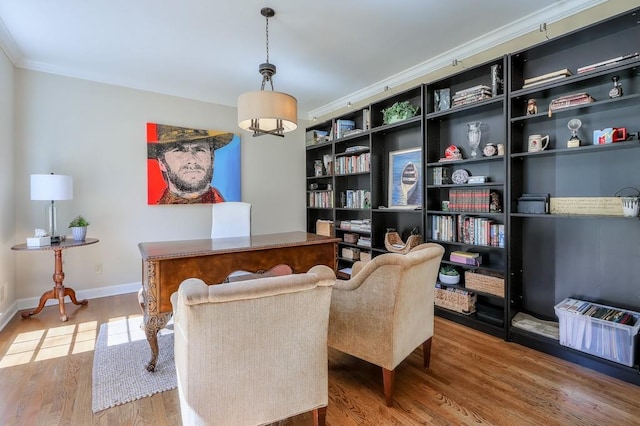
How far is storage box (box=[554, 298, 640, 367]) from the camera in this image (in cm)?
187

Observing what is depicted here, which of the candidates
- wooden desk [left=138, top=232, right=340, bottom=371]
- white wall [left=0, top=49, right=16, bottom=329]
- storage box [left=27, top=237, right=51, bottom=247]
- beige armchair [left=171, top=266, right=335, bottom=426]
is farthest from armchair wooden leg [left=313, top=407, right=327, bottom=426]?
white wall [left=0, top=49, right=16, bottom=329]

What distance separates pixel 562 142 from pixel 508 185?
488mm

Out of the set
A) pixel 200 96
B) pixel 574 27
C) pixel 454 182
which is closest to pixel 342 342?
pixel 454 182

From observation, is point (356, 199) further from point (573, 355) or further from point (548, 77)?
point (573, 355)

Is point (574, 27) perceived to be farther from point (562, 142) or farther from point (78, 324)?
point (78, 324)

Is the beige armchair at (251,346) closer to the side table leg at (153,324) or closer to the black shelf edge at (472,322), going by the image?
the side table leg at (153,324)

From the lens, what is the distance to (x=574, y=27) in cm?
228

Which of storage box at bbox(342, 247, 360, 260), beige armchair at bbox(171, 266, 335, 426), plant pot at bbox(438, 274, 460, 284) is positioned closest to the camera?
beige armchair at bbox(171, 266, 335, 426)

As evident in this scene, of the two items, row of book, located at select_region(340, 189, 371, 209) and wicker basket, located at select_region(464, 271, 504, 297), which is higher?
row of book, located at select_region(340, 189, 371, 209)

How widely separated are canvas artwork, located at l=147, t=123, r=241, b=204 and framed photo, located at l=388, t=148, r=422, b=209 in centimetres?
210

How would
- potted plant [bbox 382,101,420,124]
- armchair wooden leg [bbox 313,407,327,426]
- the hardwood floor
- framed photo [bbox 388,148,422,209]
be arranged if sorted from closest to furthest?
armchair wooden leg [bbox 313,407,327,426]
the hardwood floor
potted plant [bbox 382,101,420,124]
framed photo [bbox 388,148,422,209]

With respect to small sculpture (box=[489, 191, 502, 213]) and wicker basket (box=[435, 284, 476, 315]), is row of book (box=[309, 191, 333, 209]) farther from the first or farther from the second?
small sculpture (box=[489, 191, 502, 213])

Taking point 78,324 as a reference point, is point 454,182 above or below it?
above

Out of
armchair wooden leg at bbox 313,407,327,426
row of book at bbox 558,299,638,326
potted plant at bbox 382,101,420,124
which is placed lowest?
armchair wooden leg at bbox 313,407,327,426
